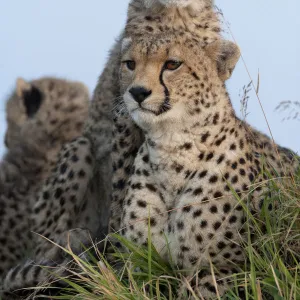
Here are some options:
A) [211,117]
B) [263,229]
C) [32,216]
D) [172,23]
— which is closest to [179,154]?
[211,117]

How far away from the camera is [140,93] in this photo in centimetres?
377

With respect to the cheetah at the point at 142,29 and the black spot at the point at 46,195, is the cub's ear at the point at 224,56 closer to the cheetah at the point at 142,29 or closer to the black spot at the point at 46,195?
the cheetah at the point at 142,29

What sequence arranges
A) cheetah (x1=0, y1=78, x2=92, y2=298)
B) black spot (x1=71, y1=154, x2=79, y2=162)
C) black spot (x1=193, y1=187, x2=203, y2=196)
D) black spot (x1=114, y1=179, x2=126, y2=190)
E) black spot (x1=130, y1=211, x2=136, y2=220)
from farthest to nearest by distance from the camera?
cheetah (x1=0, y1=78, x2=92, y2=298) < black spot (x1=71, y1=154, x2=79, y2=162) < black spot (x1=114, y1=179, x2=126, y2=190) < black spot (x1=130, y1=211, x2=136, y2=220) < black spot (x1=193, y1=187, x2=203, y2=196)

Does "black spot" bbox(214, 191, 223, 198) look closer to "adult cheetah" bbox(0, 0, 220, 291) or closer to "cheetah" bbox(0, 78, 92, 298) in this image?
"adult cheetah" bbox(0, 0, 220, 291)

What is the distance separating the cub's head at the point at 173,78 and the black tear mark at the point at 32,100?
1.94m

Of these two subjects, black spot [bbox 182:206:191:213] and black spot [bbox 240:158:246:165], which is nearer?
black spot [bbox 182:206:191:213]

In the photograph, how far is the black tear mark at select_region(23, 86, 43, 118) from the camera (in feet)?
19.6

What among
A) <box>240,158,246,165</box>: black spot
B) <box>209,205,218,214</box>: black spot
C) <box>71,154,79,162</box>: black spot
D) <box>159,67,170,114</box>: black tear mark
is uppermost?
<box>159,67,170,114</box>: black tear mark

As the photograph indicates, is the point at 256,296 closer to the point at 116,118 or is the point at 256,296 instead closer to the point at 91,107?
the point at 116,118

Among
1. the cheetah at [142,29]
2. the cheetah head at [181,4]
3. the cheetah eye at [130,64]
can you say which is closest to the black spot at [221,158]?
the cheetah eye at [130,64]

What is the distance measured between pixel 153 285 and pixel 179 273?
282mm

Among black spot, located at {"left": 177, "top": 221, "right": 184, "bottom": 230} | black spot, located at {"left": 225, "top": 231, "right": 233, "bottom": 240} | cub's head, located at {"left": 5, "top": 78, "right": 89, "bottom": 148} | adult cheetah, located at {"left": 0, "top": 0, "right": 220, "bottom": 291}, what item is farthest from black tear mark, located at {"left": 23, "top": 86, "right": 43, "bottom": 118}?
black spot, located at {"left": 225, "top": 231, "right": 233, "bottom": 240}

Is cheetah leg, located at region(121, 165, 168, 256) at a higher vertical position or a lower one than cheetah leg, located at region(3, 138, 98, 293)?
higher

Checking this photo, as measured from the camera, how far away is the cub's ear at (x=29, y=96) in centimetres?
597
